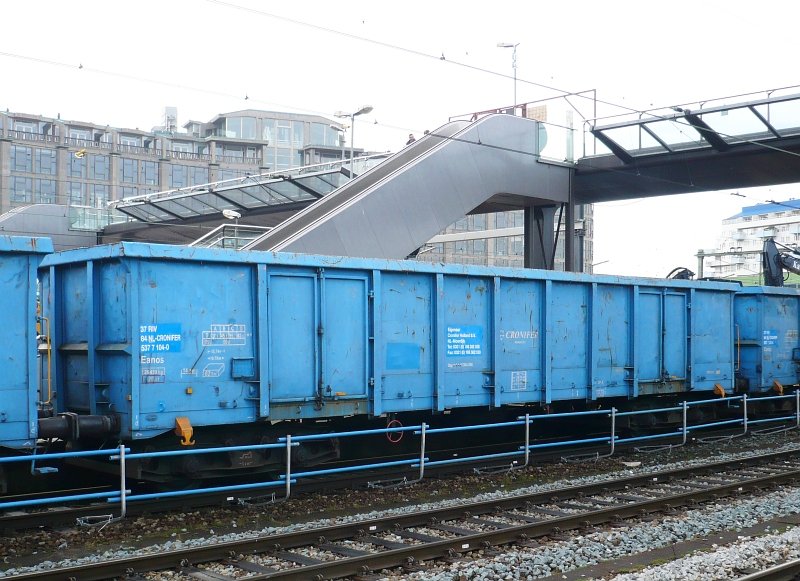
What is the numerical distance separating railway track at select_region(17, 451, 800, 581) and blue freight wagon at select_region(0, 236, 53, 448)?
2120 mm

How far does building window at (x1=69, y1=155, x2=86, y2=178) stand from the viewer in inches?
2859

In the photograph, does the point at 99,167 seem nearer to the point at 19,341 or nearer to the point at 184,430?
the point at 184,430

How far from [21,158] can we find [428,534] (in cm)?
7009

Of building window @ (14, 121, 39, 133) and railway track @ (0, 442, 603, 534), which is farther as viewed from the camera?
building window @ (14, 121, 39, 133)

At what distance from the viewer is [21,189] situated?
69250mm

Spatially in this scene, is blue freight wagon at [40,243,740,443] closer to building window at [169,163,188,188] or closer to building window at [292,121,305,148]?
building window at [169,163,188,188]

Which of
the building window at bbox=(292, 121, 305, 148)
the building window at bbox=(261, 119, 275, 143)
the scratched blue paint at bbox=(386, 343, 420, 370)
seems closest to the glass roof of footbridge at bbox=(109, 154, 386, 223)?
the scratched blue paint at bbox=(386, 343, 420, 370)

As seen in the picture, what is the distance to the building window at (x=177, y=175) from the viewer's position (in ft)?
258

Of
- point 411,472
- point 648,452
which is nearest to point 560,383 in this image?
point 648,452

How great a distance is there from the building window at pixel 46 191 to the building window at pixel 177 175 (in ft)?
36.1

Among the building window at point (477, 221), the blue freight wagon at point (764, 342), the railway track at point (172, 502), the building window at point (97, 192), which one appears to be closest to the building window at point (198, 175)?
the building window at point (97, 192)

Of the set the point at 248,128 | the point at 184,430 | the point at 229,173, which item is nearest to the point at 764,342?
the point at 184,430

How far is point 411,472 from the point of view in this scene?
12461mm

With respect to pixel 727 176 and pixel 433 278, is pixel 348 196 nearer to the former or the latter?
pixel 433 278
